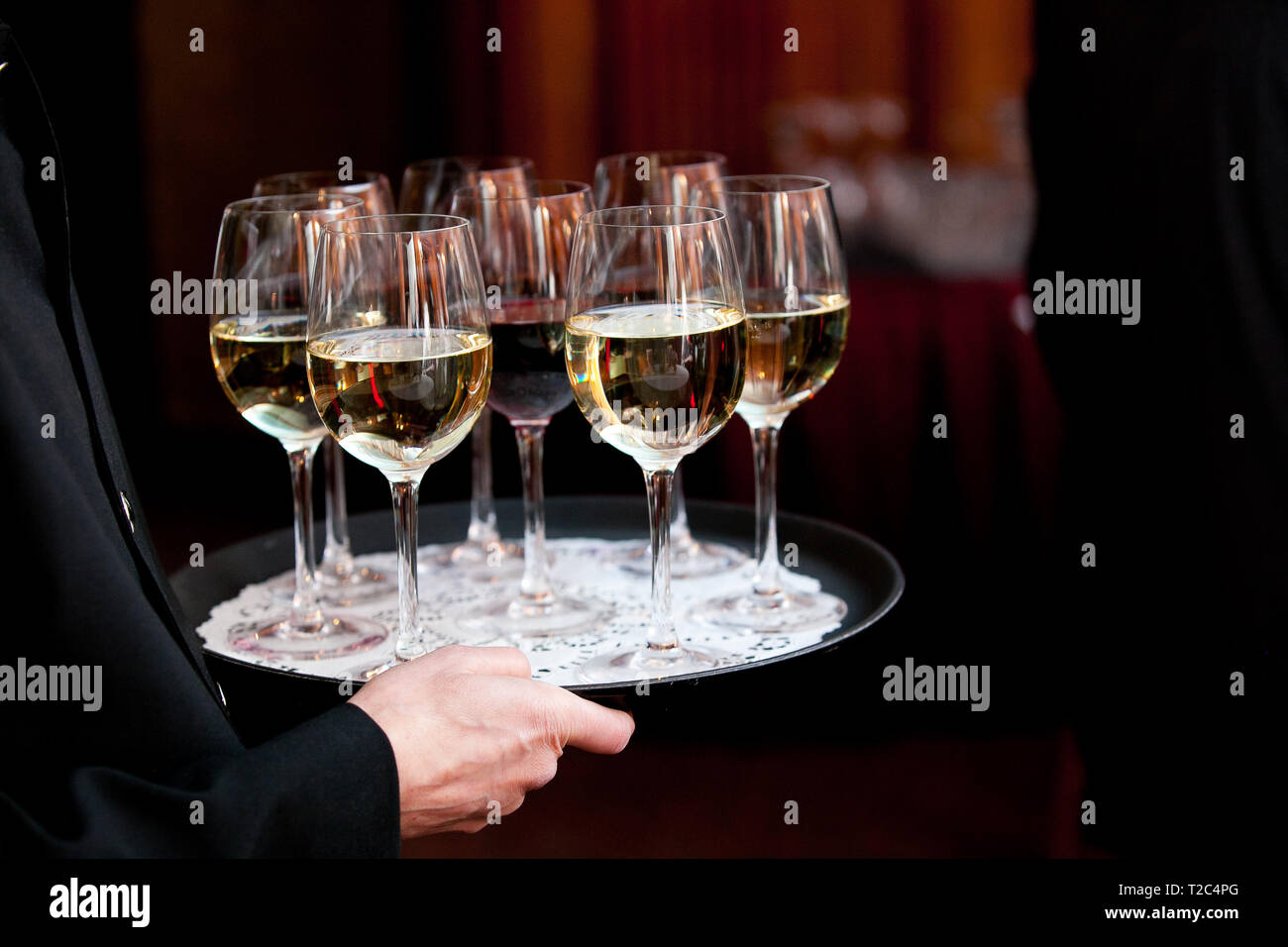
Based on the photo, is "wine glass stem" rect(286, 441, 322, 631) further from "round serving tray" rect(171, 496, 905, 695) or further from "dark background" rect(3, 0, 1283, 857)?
"dark background" rect(3, 0, 1283, 857)

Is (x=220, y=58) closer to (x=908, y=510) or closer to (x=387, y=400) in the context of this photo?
(x=908, y=510)

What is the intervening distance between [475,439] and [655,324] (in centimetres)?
42

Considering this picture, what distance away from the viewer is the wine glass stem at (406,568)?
1.09m

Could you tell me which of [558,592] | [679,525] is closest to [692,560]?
[679,525]

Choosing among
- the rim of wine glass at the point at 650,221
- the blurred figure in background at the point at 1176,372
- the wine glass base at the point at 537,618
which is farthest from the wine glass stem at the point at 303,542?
the blurred figure in background at the point at 1176,372

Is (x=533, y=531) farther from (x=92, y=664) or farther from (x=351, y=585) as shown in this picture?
(x=92, y=664)

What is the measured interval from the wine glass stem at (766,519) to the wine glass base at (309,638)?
1.07 feet

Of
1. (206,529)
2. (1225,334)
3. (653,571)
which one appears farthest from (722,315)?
(206,529)

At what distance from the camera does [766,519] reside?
4.20 feet

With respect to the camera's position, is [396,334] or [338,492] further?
[338,492]

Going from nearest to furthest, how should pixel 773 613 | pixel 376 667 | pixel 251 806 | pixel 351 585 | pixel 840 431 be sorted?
1. pixel 251 806
2. pixel 376 667
3. pixel 773 613
4. pixel 351 585
5. pixel 840 431

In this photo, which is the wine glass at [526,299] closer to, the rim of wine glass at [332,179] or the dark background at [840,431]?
the rim of wine glass at [332,179]

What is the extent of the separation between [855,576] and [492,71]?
2672mm
